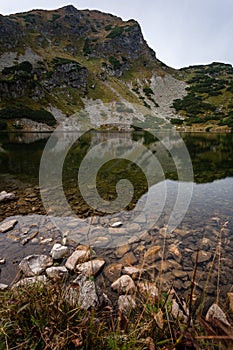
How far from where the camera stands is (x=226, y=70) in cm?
16938

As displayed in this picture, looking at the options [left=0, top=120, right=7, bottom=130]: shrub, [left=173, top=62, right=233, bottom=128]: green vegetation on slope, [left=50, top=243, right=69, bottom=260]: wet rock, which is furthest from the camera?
[left=173, top=62, right=233, bottom=128]: green vegetation on slope

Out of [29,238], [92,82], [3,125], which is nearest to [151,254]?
[29,238]

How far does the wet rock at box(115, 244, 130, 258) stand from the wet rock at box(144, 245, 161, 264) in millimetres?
519

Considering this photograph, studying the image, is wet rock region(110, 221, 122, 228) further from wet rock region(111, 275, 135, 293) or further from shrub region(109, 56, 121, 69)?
shrub region(109, 56, 121, 69)

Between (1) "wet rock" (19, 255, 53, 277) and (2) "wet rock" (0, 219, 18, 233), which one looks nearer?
(1) "wet rock" (19, 255, 53, 277)

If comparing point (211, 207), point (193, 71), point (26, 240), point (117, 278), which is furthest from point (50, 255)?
point (193, 71)

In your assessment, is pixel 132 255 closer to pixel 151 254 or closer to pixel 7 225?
pixel 151 254

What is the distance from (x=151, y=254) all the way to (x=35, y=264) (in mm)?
2700

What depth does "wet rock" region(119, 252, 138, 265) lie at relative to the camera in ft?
16.1

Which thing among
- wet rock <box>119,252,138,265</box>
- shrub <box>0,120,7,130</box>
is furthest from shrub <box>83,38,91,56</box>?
wet rock <box>119,252,138,265</box>

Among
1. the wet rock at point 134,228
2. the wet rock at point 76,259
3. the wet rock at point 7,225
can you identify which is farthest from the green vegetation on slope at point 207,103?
the wet rock at point 76,259

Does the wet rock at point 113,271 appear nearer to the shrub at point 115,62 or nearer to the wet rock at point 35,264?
the wet rock at point 35,264

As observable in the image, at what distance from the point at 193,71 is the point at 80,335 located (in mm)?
224988

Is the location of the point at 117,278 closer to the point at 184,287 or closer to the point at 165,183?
the point at 184,287
